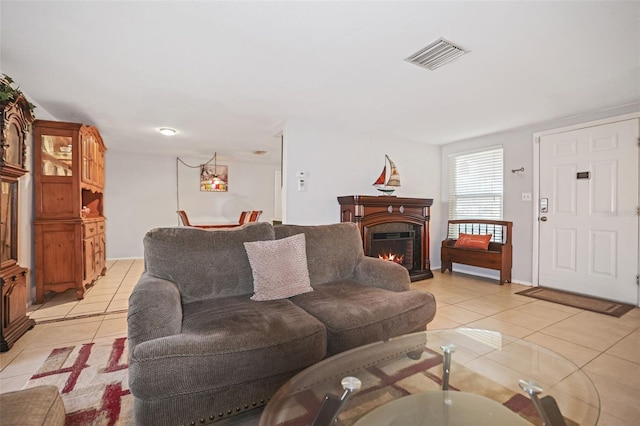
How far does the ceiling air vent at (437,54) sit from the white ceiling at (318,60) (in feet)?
0.22

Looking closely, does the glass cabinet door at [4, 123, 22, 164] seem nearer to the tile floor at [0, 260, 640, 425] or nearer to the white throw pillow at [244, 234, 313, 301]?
the tile floor at [0, 260, 640, 425]

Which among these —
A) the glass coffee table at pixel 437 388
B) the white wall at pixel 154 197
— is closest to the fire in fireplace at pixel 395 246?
the glass coffee table at pixel 437 388

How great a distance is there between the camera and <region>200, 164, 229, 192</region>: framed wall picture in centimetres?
721

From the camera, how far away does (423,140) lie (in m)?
5.13

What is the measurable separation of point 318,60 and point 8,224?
290 cm

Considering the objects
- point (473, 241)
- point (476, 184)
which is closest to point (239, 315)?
point (473, 241)

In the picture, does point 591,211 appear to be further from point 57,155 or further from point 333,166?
point 57,155

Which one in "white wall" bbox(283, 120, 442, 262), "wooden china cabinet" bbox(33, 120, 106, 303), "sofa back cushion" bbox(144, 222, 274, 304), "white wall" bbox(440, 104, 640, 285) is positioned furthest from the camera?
"white wall" bbox(440, 104, 640, 285)

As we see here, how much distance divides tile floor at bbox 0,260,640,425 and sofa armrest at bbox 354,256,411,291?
0.72m

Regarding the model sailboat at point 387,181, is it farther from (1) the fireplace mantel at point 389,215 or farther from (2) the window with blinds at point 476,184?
(2) the window with blinds at point 476,184

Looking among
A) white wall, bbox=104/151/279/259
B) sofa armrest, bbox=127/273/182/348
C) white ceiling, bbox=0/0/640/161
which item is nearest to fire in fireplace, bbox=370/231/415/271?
white ceiling, bbox=0/0/640/161

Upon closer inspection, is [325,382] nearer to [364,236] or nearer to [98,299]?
[364,236]

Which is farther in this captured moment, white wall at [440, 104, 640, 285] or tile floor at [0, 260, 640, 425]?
white wall at [440, 104, 640, 285]

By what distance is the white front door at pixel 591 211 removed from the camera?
3375 mm
